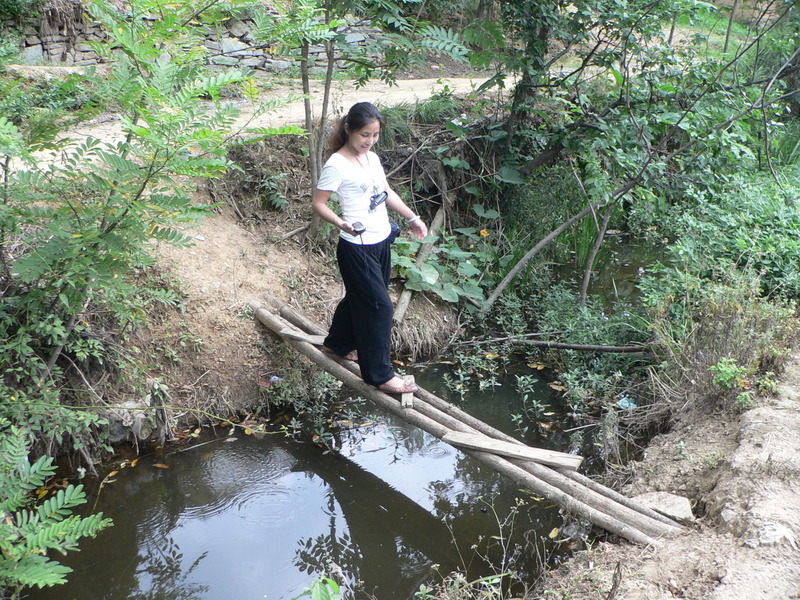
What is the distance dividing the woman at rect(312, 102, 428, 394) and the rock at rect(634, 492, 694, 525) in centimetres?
151

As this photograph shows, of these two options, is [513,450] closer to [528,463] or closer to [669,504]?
[528,463]

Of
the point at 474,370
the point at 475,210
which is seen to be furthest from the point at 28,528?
the point at 475,210

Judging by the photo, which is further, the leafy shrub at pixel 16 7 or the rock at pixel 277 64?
the rock at pixel 277 64

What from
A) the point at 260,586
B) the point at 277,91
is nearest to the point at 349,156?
the point at 260,586

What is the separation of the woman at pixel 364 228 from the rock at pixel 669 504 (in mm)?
1511

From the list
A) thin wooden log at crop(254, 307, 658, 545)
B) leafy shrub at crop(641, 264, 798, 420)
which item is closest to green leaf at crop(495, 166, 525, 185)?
leafy shrub at crop(641, 264, 798, 420)

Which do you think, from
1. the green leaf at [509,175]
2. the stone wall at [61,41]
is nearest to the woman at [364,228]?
the green leaf at [509,175]

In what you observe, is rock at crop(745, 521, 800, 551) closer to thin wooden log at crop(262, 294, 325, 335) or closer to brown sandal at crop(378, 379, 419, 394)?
brown sandal at crop(378, 379, 419, 394)

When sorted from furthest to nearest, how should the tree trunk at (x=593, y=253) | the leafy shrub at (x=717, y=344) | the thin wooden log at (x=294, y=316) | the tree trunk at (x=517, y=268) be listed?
the tree trunk at (x=517, y=268) → the tree trunk at (x=593, y=253) → the thin wooden log at (x=294, y=316) → the leafy shrub at (x=717, y=344)

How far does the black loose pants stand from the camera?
3.88m

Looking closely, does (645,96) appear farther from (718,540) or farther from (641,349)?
(718,540)

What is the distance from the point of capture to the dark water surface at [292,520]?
11.9ft

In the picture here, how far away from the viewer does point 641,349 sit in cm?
538

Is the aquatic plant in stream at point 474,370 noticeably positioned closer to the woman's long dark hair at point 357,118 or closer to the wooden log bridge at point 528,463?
the wooden log bridge at point 528,463
